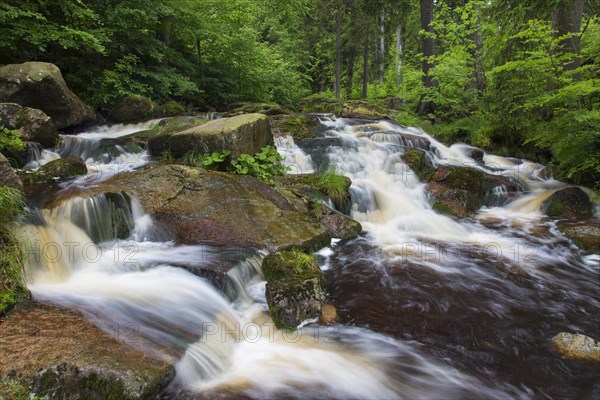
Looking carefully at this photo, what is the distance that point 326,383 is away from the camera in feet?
11.2

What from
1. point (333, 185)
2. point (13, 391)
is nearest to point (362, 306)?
point (13, 391)

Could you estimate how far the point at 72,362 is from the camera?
276cm

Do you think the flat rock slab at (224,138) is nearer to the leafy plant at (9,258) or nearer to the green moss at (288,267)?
the green moss at (288,267)

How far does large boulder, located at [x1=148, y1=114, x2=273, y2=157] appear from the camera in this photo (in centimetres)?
Answer: 769

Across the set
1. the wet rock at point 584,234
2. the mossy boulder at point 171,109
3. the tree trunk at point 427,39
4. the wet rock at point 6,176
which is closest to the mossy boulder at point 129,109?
the mossy boulder at point 171,109

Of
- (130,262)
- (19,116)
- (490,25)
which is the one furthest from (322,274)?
(490,25)

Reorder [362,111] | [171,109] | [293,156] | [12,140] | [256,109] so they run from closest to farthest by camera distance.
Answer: [12,140] → [293,156] → [171,109] → [256,109] → [362,111]

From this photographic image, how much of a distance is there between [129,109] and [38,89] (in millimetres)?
2974

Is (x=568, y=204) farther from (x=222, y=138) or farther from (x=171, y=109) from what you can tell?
(x=171, y=109)

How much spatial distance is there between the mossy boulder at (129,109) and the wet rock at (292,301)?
9475 millimetres

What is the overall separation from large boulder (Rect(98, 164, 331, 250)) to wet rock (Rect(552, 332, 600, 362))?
135 inches

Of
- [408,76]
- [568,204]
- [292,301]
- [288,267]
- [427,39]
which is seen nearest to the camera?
[292,301]

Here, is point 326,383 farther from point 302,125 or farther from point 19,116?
point 302,125

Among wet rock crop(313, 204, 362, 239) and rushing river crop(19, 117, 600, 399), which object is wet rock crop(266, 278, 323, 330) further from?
wet rock crop(313, 204, 362, 239)
